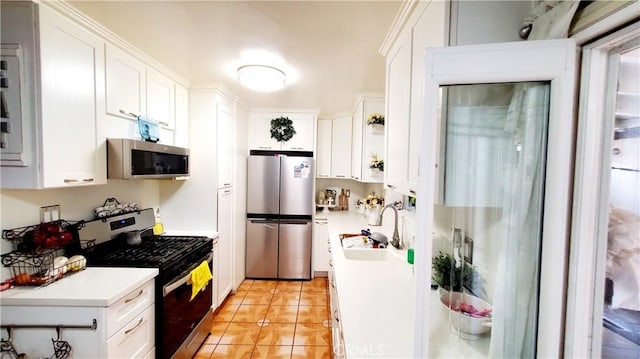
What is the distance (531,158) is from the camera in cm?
95

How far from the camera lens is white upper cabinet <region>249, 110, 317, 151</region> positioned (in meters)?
3.70

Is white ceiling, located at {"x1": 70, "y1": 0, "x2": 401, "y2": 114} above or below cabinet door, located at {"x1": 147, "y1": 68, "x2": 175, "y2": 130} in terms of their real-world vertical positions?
above

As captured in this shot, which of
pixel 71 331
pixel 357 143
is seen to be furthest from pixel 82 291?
pixel 357 143

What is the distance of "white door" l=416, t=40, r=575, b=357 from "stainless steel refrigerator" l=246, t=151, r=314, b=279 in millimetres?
2587

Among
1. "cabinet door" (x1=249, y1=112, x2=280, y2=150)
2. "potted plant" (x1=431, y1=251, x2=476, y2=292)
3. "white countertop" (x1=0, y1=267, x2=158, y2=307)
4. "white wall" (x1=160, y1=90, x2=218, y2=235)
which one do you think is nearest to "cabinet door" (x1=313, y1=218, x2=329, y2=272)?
"cabinet door" (x1=249, y1=112, x2=280, y2=150)

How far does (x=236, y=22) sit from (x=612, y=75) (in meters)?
1.65

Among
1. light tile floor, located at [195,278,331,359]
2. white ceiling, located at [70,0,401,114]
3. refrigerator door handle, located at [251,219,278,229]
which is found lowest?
light tile floor, located at [195,278,331,359]

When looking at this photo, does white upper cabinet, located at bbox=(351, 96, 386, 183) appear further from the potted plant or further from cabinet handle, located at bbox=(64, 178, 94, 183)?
cabinet handle, located at bbox=(64, 178, 94, 183)

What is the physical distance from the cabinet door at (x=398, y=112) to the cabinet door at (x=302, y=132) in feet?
6.47

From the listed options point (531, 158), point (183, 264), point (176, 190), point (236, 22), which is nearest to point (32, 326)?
point (183, 264)

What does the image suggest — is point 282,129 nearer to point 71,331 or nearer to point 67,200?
point 67,200

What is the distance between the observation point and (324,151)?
396 centimetres

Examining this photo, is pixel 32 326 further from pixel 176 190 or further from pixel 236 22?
pixel 236 22

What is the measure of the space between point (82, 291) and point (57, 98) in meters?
1.04
